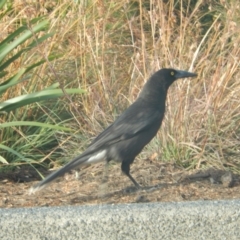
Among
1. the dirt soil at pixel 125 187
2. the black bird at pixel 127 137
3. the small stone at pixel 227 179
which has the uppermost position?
the black bird at pixel 127 137

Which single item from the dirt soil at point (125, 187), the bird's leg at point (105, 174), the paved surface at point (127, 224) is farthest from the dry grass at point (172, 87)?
the paved surface at point (127, 224)

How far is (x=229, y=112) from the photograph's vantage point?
21.3 ft

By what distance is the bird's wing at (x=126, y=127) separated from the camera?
5457 mm

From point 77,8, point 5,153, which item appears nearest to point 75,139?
point 5,153

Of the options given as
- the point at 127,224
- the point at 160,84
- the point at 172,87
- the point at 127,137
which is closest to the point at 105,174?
the point at 127,137

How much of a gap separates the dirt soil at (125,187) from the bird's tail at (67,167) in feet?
0.36

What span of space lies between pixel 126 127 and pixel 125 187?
0.49 m

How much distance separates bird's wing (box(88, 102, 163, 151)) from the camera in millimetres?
5457

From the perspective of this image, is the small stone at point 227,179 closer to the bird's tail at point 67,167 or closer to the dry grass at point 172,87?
the dry grass at point 172,87

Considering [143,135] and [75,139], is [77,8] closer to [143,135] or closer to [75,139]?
[75,139]

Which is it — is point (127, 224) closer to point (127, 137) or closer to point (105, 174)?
point (127, 137)

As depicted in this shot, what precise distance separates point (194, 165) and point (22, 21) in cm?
282

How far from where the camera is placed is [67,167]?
5.30 m

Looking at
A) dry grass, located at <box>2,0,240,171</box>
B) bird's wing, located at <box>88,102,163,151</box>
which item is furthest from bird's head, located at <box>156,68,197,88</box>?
bird's wing, located at <box>88,102,163,151</box>
